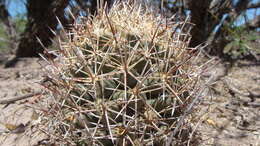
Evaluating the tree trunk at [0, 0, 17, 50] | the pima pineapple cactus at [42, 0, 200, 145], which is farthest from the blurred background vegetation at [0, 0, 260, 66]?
the tree trunk at [0, 0, 17, 50]

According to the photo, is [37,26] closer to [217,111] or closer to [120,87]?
[217,111]

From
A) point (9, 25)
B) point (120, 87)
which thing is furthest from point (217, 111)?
point (9, 25)

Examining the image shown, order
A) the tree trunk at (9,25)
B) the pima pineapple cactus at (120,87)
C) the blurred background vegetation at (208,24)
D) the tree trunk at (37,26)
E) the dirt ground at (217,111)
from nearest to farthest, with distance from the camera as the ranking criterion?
the pima pineapple cactus at (120,87) < the dirt ground at (217,111) < the blurred background vegetation at (208,24) < the tree trunk at (37,26) < the tree trunk at (9,25)

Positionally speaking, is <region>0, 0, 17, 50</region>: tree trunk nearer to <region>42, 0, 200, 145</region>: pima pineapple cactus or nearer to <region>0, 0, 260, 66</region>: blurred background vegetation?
<region>0, 0, 260, 66</region>: blurred background vegetation

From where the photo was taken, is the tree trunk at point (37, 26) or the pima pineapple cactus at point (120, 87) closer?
the pima pineapple cactus at point (120, 87)

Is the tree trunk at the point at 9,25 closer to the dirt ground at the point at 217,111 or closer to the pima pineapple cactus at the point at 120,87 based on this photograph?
the dirt ground at the point at 217,111

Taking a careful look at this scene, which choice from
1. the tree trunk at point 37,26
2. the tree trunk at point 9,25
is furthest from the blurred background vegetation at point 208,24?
the tree trunk at point 9,25
